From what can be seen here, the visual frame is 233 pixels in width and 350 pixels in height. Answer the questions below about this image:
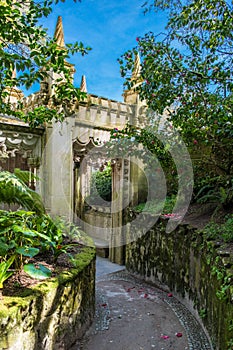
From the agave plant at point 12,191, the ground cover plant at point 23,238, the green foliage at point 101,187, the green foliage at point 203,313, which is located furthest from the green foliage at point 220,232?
the green foliage at point 101,187

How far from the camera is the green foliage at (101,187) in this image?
892cm

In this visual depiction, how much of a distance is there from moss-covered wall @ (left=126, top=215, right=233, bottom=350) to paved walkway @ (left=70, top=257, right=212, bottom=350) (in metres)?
0.21

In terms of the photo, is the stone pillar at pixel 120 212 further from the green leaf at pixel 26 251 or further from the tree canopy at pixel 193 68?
the green leaf at pixel 26 251

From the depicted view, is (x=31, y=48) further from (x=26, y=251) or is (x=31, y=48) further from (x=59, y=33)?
(x=59, y=33)

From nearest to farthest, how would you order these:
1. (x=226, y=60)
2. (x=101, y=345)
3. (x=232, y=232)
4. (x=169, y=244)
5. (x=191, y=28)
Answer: (x=101, y=345) → (x=232, y=232) → (x=191, y=28) → (x=226, y=60) → (x=169, y=244)

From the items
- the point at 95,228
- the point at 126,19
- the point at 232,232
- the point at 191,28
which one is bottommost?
the point at 95,228

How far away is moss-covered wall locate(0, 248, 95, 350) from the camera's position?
224cm

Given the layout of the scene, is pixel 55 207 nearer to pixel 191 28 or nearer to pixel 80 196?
pixel 80 196

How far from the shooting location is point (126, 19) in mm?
4488

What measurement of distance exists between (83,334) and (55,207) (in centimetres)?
285

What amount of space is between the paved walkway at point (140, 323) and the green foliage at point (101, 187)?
3.61 meters

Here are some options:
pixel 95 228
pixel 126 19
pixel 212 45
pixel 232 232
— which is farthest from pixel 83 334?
pixel 95 228

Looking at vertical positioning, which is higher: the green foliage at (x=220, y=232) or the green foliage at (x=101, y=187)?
the green foliage at (x=101, y=187)

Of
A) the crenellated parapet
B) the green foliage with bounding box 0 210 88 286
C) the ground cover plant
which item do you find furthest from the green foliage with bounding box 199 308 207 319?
the crenellated parapet
